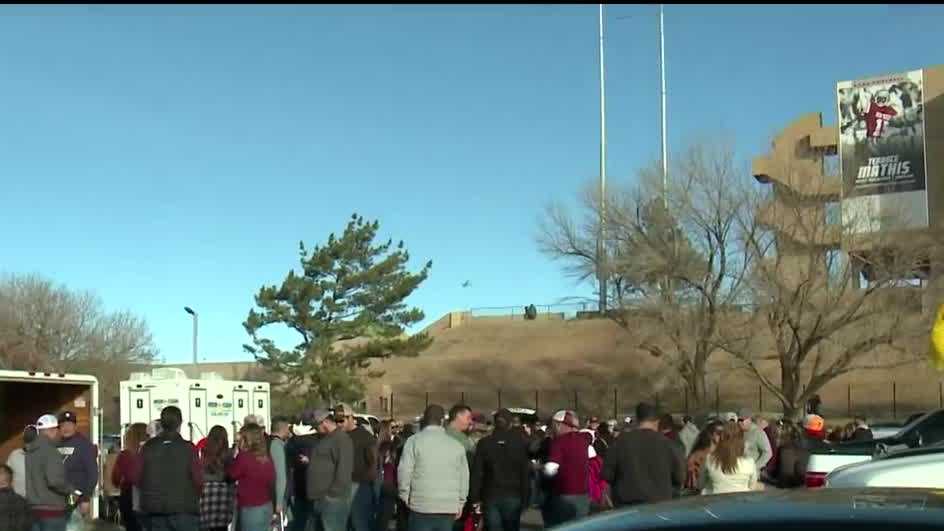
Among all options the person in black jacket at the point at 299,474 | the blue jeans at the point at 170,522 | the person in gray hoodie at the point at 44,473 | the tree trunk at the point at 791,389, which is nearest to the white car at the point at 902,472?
the blue jeans at the point at 170,522

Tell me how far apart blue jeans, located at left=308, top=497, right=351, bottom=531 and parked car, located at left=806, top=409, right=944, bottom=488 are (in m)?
4.51

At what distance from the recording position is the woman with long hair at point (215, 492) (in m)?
10.7

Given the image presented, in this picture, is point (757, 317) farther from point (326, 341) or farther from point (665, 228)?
point (326, 341)

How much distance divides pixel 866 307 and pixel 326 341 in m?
21.3

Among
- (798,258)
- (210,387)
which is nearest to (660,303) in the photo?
(798,258)

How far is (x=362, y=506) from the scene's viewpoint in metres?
12.6

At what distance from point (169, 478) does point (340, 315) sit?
39213mm

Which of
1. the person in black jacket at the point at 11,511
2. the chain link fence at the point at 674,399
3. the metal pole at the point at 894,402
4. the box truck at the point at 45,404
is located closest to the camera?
the person in black jacket at the point at 11,511

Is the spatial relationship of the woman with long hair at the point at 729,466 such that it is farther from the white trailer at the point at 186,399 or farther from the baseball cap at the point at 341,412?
the white trailer at the point at 186,399

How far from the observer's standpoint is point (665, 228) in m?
41.3

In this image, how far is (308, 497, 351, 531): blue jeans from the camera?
11.6 metres

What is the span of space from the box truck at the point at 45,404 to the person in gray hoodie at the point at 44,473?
19.7ft

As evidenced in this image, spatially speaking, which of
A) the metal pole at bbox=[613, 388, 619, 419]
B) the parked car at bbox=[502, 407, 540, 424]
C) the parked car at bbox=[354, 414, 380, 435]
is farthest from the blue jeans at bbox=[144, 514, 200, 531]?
the metal pole at bbox=[613, 388, 619, 419]

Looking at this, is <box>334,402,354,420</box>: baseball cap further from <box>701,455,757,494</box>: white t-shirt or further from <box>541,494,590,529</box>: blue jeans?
<box>701,455,757,494</box>: white t-shirt
